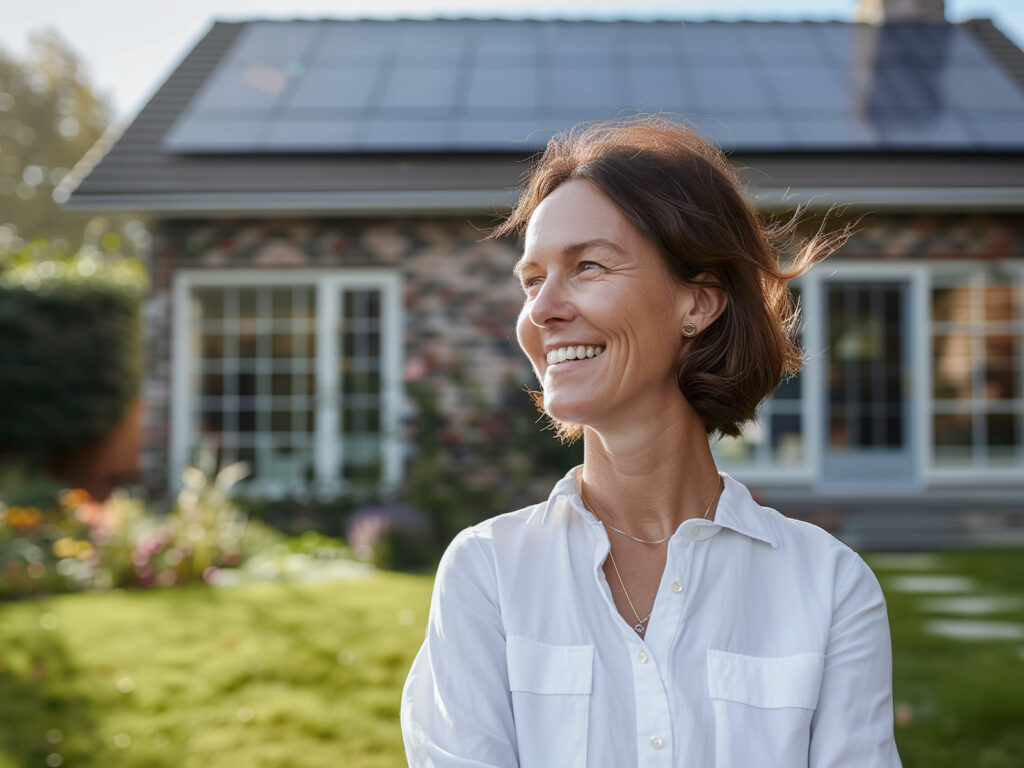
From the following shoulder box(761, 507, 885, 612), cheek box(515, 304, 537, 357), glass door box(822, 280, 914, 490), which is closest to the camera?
shoulder box(761, 507, 885, 612)

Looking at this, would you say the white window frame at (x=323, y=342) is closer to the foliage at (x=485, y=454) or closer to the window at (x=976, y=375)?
the foliage at (x=485, y=454)

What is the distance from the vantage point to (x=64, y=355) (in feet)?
38.3

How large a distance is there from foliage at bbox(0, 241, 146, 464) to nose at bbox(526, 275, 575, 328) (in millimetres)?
10955

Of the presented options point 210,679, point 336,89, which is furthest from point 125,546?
point 336,89

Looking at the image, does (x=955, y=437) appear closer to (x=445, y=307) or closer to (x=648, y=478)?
(x=445, y=307)

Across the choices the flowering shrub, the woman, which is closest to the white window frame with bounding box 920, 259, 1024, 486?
the flowering shrub

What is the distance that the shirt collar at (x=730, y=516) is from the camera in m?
1.71

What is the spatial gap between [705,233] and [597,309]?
23cm

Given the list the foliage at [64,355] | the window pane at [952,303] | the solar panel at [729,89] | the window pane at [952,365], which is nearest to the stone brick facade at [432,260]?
the window pane at [952,303]

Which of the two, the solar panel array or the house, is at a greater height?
the solar panel array

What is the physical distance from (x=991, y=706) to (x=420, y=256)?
603 centimetres

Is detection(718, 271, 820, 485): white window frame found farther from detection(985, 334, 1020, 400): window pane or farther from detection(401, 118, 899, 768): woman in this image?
detection(401, 118, 899, 768): woman

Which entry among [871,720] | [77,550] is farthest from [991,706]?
[77,550]

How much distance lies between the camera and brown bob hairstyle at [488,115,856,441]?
167 cm
